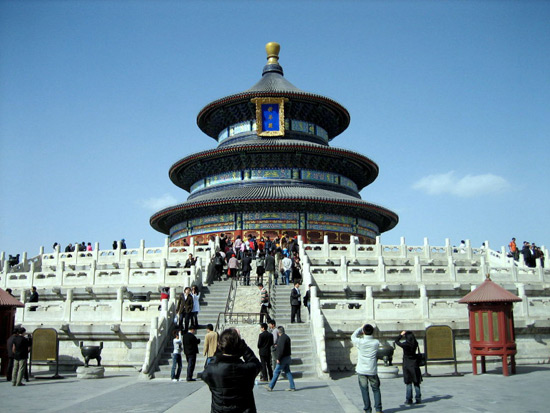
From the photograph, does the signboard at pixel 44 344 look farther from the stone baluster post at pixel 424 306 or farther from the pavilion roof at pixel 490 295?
the pavilion roof at pixel 490 295

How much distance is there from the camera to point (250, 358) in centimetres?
661

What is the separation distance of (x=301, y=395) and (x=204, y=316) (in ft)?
23.6

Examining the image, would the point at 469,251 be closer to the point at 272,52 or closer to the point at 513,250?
the point at 513,250

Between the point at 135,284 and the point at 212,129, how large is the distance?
28723mm

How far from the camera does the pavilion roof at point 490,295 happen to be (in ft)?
49.8

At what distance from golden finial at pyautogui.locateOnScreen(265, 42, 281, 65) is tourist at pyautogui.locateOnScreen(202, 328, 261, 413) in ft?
153

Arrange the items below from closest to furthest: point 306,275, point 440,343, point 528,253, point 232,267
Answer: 1. point 440,343
2. point 306,275
3. point 232,267
4. point 528,253

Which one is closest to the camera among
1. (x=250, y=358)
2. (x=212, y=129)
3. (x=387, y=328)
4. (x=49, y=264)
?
(x=250, y=358)

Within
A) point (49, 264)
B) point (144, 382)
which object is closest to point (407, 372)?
point (144, 382)

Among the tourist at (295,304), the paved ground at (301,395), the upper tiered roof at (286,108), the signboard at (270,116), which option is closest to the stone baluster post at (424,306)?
the paved ground at (301,395)

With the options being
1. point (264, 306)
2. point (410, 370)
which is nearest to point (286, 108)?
point (264, 306)

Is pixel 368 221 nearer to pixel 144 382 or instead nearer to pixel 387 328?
pixel 387 328

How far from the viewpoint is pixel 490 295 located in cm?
1538

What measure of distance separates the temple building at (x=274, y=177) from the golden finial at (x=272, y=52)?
3010mm
